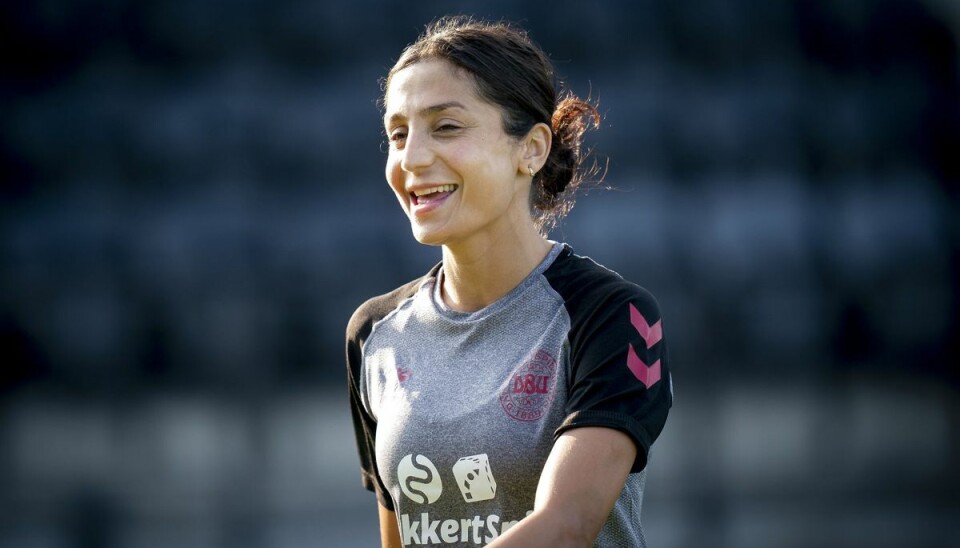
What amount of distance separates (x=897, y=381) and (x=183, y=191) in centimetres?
347

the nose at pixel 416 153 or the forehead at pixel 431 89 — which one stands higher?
the forehead at pixel 431 89

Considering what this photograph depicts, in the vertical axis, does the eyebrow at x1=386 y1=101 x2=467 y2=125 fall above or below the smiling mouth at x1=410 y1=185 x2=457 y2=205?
above

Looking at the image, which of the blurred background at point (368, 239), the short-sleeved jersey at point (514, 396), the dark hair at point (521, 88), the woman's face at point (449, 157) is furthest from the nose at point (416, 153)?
the blurred background at point (368, 239)

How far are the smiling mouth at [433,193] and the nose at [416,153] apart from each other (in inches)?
1.4

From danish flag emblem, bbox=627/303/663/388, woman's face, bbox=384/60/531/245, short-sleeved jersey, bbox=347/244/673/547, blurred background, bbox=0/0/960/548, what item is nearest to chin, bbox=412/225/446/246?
woman's face, bbox=384/60/531/245

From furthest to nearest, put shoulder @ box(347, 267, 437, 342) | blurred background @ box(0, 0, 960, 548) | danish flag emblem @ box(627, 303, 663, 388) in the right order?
blurred background @ box(0, 0, 960, 548) → shoulder @ box(347, 267, 437, 342) → danish flag emblem @ box(627, 303, 663, 388)

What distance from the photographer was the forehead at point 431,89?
189 centimetres

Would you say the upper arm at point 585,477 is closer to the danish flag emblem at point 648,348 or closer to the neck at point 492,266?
the danish flag emblem at point 648,348

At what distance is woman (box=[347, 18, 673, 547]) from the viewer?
169cm

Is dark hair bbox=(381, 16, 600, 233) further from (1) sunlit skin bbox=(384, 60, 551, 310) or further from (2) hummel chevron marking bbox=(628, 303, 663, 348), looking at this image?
(2) hummel chevron marking bbox=(628, 303, 663, 348)

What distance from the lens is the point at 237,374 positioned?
5.82 m

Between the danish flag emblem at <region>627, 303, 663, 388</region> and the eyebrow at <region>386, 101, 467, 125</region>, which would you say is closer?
the danish flag emblem at <region>627, 303, 663, 388</region>

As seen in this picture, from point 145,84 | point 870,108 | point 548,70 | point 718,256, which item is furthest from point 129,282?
point 548,70

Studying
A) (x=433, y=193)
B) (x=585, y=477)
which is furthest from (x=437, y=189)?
(x=585, y=477)
